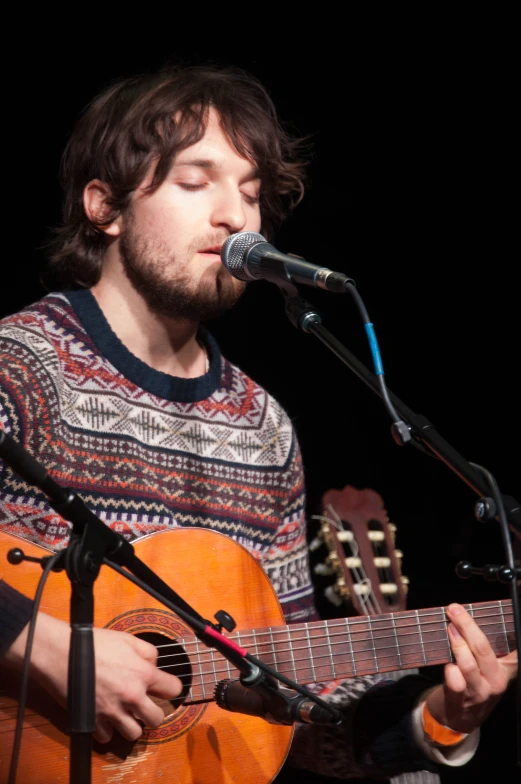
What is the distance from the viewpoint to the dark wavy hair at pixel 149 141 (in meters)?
2.45

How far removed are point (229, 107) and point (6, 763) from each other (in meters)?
1.85

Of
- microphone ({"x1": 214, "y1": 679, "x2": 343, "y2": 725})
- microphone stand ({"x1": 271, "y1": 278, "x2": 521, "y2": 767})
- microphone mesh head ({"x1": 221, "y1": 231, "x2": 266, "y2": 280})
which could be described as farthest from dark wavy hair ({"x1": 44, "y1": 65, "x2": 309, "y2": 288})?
microphone ({"x1": 214, "y1": 679, "x2": 343, "y2": 725})

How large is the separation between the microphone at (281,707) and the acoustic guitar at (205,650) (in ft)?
1.06

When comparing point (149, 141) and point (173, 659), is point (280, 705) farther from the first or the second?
point (149, 141)

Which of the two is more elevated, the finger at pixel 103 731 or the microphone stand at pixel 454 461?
the microphone stand at pixel 454 461

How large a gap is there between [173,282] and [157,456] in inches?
19.1

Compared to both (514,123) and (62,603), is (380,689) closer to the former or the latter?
(62,603)

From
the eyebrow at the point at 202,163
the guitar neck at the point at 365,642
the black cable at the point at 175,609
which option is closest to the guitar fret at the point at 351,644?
the guitar neck at the point at 365,642

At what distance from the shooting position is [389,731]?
2.22m

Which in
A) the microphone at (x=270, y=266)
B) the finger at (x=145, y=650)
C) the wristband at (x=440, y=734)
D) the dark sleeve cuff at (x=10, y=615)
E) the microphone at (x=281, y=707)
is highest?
the microphone at (x=270, y=266)

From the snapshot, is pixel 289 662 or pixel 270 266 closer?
pixel 270 266

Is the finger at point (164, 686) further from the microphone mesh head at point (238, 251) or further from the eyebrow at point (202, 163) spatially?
the eyebrow at point (202, 163)

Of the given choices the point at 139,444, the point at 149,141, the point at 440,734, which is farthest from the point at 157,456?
the point at 440,734

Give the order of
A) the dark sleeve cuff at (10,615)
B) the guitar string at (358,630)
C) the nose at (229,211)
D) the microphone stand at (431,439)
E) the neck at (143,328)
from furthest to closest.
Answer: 1. the neck at (143,328)
2. the nose at (229,211)
3. the guitar string at (358,630)
4. the dark sleeve cuff at (10,615)
5. the microphone stand at (431,439)
